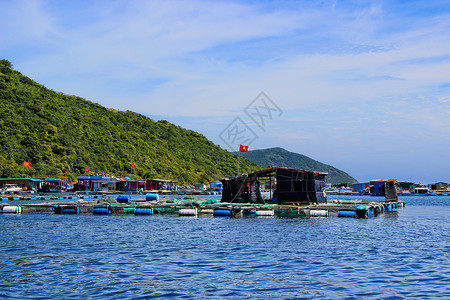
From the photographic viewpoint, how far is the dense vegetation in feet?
409

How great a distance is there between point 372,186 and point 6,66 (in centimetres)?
13944

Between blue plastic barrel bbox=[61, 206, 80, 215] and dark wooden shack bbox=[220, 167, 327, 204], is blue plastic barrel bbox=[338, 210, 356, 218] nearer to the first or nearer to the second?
dark wooden shack bbox=[220, 167, 327, 204]

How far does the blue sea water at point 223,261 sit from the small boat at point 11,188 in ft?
219

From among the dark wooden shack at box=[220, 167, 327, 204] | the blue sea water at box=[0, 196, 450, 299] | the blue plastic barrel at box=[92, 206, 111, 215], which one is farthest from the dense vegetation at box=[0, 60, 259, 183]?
the blue sea water at box=[0, 196, 450, 299]

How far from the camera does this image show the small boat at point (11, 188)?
336 feet

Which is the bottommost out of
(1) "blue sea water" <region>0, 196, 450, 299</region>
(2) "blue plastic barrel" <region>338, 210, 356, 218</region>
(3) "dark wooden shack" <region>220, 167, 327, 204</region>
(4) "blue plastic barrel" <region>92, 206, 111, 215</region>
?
(1) "blue sea water" <region>0, 196, 450, 299</region>

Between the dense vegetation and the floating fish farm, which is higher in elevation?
the dense vegetation

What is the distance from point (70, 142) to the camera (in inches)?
5433

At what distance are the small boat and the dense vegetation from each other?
308 inches

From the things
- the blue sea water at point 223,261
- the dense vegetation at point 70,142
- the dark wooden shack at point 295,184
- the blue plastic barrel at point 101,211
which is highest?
the dense vegetation at point 70,142

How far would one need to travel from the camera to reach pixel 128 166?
153625 mm

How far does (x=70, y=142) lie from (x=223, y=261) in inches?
4798

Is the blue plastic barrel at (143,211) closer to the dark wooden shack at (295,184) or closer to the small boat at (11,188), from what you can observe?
the dark wooden shack at (295,184)

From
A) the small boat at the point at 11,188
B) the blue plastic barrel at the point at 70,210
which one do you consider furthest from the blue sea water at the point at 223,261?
the small boat at the point at 11,188
